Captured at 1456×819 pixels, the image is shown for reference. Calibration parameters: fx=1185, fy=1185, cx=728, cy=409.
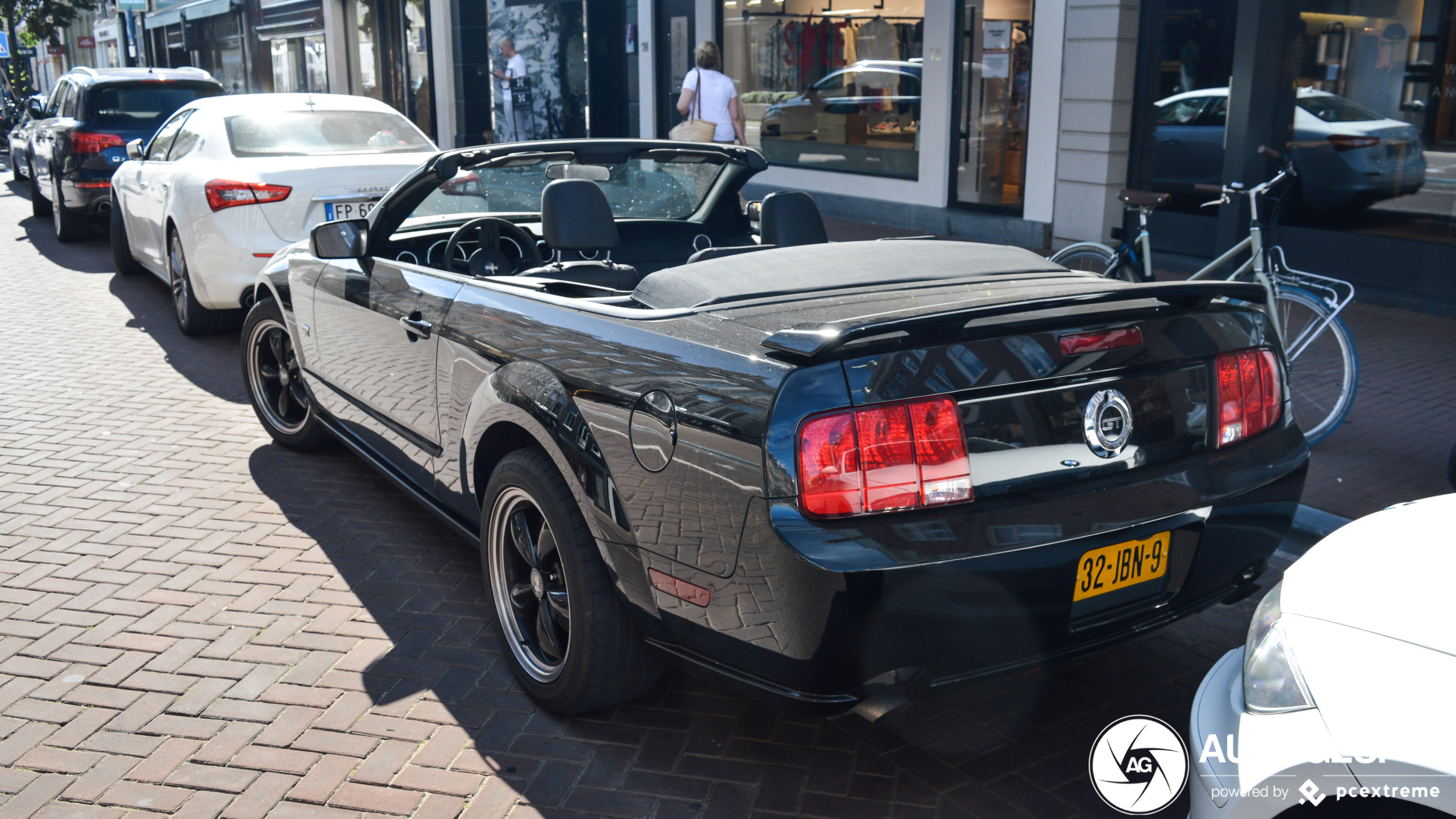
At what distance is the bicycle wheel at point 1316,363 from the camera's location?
5531 mm

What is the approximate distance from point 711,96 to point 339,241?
23.9 feet

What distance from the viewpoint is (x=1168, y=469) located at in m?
2.79

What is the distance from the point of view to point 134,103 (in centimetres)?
1276

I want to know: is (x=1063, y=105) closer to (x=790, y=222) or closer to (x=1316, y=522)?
(x=1316, y=522)

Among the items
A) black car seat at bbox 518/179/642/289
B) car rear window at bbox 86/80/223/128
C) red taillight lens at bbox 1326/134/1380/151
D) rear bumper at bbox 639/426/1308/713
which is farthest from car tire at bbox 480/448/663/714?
car rear window at bbox 86/80/223/128

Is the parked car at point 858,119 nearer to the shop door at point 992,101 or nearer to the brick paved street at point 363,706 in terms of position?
the shop door at point 992,101

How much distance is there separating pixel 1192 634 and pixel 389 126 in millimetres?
6831

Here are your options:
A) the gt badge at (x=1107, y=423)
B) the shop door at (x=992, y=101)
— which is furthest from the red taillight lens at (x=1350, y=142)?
the gt badge at (x=1107, y=423)

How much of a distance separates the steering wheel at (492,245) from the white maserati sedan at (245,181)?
9.95ft

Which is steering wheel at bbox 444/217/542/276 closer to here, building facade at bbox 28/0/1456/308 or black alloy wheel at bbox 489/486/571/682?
black alloy wheel at bbox 489/486/571/682

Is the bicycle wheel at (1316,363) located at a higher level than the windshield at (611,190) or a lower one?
lower

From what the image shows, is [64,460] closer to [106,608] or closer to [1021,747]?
[106,608]

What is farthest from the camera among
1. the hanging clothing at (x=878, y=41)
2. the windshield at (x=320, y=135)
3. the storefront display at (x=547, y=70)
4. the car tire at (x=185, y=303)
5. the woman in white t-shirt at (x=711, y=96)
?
the storefront display at (x=547, y=70)

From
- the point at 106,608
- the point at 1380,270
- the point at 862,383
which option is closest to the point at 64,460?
the point at 106,608
